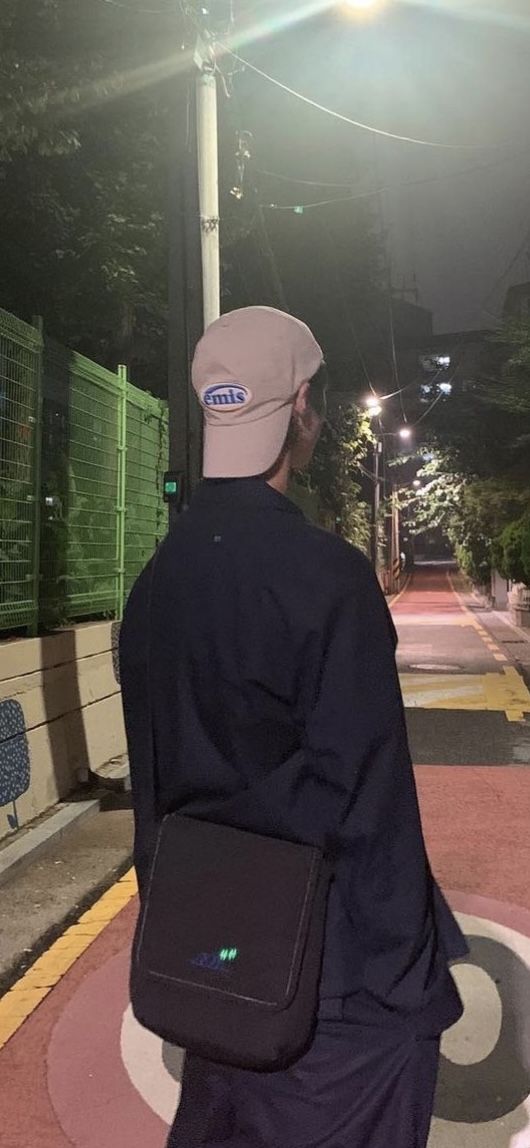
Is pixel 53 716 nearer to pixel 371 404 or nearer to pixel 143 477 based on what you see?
pixel 143 477

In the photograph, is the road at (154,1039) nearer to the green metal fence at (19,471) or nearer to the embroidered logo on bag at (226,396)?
the green metal fence at (19,471)

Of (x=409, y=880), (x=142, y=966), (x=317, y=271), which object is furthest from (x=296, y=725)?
(x=317, y=271)

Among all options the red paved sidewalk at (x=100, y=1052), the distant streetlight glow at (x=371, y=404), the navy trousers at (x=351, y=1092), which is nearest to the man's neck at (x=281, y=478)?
the navy trousers at (x=351, y=1092)

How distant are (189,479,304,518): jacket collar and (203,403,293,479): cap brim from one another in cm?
1

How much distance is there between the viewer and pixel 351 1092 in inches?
49.4

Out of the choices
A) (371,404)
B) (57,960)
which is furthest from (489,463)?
(57,960)

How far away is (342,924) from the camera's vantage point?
4.02 ft

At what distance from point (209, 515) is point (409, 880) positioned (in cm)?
57

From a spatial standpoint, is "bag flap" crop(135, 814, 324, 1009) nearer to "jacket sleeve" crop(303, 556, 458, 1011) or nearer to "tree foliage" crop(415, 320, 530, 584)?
"jacket sleeve" crop(303, 556, 458, 1011)

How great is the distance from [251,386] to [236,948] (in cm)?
77

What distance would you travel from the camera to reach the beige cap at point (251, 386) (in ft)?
4.43

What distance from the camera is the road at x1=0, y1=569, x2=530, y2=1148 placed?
2.60 m

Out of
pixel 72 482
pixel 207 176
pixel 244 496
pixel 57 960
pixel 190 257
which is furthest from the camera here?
pixel 207 176

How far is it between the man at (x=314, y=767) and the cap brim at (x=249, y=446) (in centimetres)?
3
